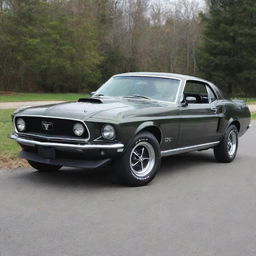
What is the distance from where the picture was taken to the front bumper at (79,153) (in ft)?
18.6

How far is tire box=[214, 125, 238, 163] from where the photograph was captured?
846 cm

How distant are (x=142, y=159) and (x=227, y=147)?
9.39ft

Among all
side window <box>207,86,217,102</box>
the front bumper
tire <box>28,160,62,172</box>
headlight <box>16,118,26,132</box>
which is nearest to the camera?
the front bumper

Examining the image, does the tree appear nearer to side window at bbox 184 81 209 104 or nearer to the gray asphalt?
side window at bbox 184 81 209 104

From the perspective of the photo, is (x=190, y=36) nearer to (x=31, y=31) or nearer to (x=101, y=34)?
(x=101, y=34)

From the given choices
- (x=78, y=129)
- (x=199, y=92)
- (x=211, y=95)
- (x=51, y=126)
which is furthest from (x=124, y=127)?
(x=211, y=95)

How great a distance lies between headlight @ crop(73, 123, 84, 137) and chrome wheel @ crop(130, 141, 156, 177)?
2.74 feet

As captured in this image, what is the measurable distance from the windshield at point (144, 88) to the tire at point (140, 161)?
3.58 feet

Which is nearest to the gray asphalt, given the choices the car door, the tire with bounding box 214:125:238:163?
the car door

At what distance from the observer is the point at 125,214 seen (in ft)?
16.0

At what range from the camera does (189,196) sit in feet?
19.0

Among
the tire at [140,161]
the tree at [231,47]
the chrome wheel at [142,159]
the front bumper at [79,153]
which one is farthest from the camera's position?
the tree at [231,47]

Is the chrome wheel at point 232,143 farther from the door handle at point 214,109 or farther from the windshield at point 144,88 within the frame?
the windshield at point 144,88

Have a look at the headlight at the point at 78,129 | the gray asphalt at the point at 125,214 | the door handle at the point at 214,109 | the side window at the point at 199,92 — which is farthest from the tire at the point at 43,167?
the door handle at the point at 214,109
